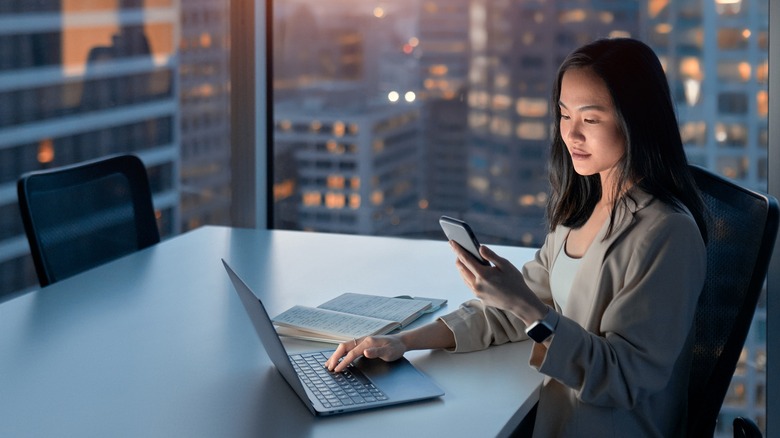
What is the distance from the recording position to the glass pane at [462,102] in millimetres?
3104

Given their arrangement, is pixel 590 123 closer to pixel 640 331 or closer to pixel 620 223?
pixel 620 223

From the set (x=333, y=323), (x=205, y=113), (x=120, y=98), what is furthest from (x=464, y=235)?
(x=205, y=113)

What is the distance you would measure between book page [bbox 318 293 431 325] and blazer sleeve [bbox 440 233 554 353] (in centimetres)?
17

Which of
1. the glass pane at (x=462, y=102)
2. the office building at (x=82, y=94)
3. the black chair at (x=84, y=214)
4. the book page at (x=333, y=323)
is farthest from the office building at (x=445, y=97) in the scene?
the book page at (x=333, y=323)

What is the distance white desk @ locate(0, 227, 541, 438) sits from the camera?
5.00 feet

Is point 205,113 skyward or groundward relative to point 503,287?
skyward

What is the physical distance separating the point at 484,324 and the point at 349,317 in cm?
31

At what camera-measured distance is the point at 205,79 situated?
3818 mm

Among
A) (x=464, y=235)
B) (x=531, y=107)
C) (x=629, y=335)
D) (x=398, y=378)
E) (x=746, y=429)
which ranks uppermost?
(x=531, y=107)

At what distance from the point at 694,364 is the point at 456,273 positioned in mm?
806

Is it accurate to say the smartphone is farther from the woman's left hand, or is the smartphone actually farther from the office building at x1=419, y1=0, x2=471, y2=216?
the office building at x1=419, y1=0, x2=471, y2=216

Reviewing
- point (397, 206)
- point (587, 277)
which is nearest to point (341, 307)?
point (587, 277)

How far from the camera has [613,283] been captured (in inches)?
65.6

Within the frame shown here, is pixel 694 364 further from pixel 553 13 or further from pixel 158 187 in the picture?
pixel 158 187
